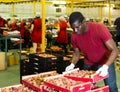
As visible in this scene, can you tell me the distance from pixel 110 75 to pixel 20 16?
19.3m

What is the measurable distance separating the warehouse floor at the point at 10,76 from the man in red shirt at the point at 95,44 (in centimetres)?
246

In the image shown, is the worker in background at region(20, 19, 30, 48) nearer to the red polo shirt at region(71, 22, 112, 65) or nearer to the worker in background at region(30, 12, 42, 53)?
the worker in background at region(30, 12, 42, 53)

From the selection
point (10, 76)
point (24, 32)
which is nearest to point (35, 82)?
point (10, 76)

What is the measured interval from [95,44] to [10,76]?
3.89 meters

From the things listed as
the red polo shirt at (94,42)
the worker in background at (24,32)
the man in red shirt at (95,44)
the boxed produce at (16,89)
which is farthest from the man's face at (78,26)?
the worker in background at (24,32)

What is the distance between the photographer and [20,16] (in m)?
21.8

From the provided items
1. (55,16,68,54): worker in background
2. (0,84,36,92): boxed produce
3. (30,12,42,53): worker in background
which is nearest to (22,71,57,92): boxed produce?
(0,84,36,92): boxed produce

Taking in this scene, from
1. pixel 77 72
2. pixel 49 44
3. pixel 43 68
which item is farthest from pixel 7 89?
pixel 49 44

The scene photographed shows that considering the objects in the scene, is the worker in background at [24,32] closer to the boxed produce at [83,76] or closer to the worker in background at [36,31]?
the worker in background at [36,31]

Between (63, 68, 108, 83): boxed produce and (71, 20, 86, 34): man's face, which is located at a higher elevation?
(71, 20, 86, 34): man's face

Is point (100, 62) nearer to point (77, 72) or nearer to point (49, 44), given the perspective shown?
point (77, 72)

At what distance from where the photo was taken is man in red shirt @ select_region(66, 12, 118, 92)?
2.68 meters

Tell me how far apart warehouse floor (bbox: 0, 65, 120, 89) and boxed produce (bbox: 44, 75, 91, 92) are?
322cm

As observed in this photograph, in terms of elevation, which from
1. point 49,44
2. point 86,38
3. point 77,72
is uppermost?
point 86,38
